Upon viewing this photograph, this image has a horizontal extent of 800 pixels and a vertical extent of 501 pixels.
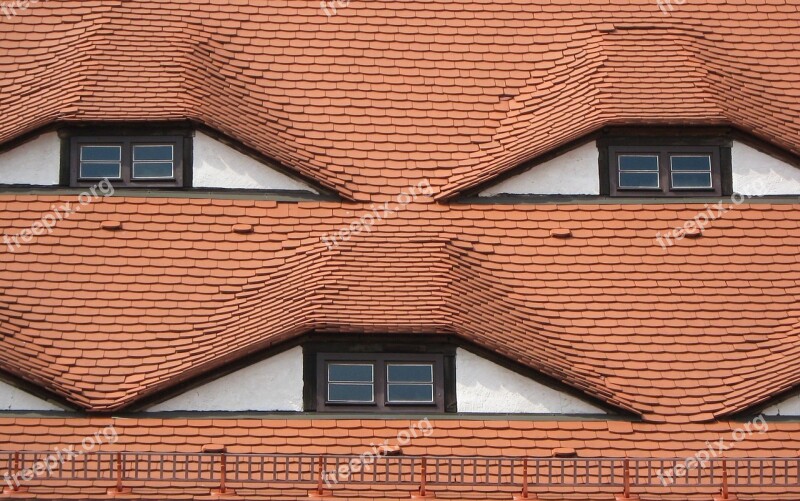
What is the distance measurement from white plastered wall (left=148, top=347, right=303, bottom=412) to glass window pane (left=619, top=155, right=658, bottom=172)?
6428 mm

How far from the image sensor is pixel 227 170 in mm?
30328

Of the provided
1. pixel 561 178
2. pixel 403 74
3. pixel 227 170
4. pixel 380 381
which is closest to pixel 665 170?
pixel 561 178

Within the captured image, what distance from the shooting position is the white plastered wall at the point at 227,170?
99.3 feet

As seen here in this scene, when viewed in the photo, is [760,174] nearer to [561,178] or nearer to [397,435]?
[561,178]

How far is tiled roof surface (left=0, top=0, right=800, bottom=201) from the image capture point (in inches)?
1206

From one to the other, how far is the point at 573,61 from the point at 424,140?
2.91 m

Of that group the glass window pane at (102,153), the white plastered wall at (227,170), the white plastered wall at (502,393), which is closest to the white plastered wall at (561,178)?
the white plastered wall at (227,170)

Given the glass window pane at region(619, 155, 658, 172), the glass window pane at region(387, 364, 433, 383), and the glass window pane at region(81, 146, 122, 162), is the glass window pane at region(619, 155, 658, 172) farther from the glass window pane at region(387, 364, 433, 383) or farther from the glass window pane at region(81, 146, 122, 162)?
the glass window pane at region(81, 146, 122, 162)

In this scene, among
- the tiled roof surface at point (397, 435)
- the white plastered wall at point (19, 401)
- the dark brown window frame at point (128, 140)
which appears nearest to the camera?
the tiled roof surface at point (397, 435)

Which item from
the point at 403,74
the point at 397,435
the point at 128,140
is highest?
the point at 403,74

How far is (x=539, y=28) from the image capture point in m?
32.6

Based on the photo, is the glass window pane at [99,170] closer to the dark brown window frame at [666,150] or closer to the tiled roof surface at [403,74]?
the tiled roof surface at [403,74]

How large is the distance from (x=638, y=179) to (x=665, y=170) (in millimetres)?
454

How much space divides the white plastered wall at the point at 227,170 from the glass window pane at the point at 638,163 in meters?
5.14
